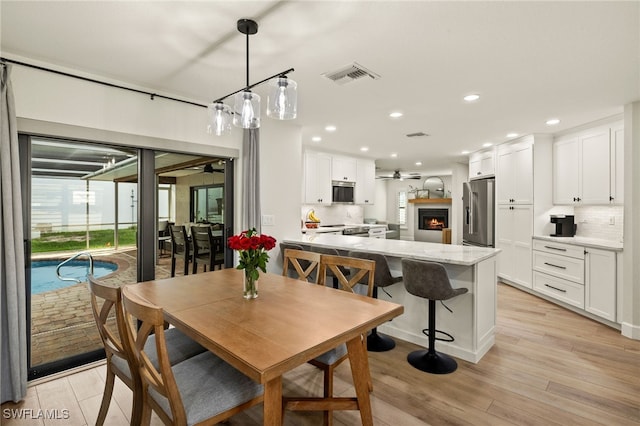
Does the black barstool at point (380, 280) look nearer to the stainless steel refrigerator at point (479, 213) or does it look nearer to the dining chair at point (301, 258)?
the dining chair at point (301, 258)

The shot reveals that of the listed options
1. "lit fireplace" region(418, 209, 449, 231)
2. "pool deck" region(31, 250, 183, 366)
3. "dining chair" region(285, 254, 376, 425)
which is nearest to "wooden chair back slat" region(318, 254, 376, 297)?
"dining chair" region(285, 254, 376, 425)

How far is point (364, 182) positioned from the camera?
7.14 meters

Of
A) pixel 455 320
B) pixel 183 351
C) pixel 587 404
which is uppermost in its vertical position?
pixel 183 351

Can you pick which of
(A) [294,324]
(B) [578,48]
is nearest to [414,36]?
(B) [578,48]

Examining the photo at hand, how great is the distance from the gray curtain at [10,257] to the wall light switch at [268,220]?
2.15 meters

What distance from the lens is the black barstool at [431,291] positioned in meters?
2.52

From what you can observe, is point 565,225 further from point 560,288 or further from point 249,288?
point 249,288

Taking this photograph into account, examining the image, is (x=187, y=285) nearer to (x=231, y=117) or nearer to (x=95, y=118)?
(x=231, y=117)

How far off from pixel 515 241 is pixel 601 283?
4.99ft

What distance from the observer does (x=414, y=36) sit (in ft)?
6.77

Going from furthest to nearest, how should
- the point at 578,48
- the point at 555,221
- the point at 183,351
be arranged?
the point at 555,221 < the point at 578,48 < the point at 183,351

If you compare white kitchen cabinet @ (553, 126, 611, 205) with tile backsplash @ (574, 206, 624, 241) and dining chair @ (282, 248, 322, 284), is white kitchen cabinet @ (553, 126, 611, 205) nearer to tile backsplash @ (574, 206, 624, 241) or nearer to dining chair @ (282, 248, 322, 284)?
tile backsplash @ (574, 206, 624, 241)

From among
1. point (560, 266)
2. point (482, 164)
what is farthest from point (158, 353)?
point (482, 164)

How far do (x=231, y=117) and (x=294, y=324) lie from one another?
5.39 feet
